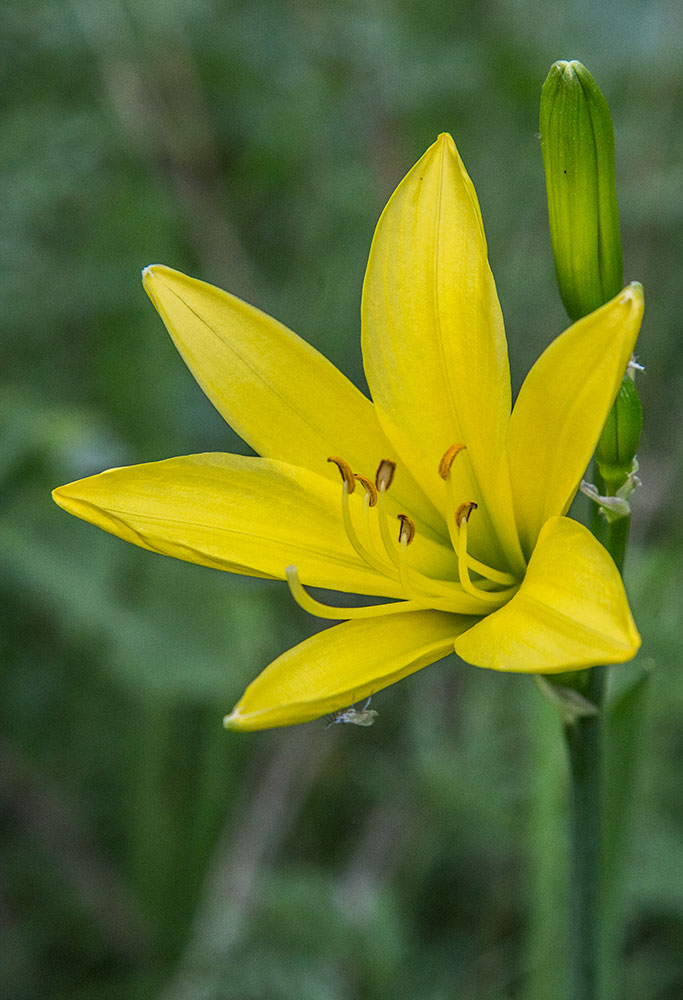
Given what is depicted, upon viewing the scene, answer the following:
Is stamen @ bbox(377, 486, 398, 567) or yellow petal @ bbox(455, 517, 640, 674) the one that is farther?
stamen @ bbox(377, 486, 398, 567)

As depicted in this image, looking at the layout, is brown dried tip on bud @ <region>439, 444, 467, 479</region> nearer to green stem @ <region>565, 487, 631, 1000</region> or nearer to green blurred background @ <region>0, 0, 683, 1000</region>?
green stem @ <region>565, 487, 631, 1000</region>

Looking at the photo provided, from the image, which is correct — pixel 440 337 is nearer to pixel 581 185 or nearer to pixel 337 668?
pixel 581 185

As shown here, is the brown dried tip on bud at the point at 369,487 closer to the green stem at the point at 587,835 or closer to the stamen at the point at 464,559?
the stamen at the point at 464,559

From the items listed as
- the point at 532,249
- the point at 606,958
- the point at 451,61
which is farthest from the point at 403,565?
the point at 451,61

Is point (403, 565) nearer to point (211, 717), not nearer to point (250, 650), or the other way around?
point (250, 650)

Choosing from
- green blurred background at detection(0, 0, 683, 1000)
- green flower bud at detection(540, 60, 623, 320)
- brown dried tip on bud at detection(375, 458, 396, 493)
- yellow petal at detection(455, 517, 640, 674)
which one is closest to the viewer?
yellow petal at detection(455, 517, 640, 674)

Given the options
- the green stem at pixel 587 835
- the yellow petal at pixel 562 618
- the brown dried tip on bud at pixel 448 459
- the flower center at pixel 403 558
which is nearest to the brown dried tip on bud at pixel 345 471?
the flower center at pixel 403 558

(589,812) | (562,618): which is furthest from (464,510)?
(589,812)

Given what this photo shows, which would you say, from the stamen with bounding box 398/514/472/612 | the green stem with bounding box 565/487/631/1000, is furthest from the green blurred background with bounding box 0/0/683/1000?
the stamen with bounding box 398/514/472/612
